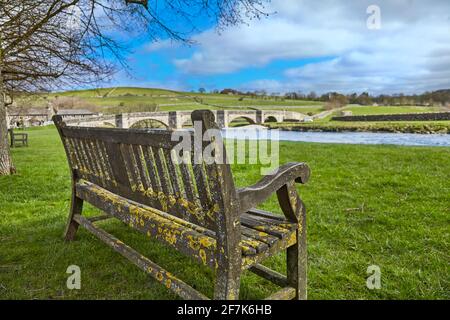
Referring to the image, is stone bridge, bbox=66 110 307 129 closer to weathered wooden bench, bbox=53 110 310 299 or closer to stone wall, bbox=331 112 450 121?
stone wall, bbox=331 112 450 121

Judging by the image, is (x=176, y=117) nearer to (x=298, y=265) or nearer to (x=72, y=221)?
(x=72, y=221)

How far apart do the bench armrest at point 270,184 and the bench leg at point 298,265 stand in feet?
1.27

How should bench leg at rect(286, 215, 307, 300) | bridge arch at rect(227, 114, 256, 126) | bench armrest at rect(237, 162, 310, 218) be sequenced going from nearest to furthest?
bench armrest at rect(237, 162, 310, 218), bench leg at rect(286, 215, 307, 300), bridge arch at rect(227, 114, 256, 126)

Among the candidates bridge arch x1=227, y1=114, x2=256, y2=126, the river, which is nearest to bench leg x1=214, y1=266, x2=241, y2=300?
the river

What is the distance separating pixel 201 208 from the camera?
2072 millimetres

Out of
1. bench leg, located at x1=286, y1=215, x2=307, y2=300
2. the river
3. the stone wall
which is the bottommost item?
bench leg, located at x1=286, y1=215, x2=307, y2=300

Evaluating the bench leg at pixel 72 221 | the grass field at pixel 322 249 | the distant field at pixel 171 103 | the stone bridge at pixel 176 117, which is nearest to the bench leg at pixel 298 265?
the grass field at pixel 322 249

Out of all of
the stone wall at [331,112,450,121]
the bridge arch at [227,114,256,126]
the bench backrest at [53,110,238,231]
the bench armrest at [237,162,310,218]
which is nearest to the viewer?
the bench backrest at [53,110,238,231]

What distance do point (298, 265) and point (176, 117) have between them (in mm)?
45821

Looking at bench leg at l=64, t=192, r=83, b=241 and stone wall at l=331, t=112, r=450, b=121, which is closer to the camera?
bench leg at l=64, t=192, r=83, b=241

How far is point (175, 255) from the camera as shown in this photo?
3.57m

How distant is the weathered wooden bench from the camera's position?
6.21ft
